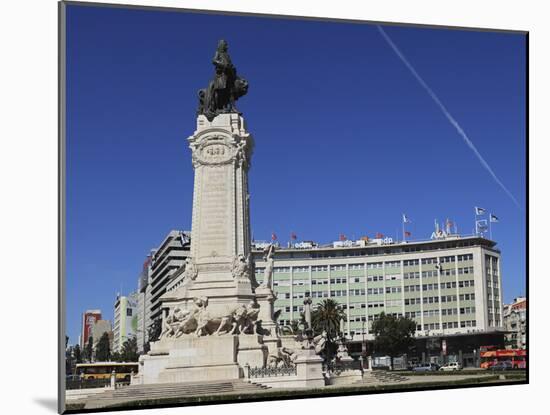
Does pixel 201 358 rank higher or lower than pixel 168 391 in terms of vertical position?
higher

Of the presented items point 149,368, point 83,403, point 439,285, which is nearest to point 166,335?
point 149,368

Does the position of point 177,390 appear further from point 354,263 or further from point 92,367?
point 354,263

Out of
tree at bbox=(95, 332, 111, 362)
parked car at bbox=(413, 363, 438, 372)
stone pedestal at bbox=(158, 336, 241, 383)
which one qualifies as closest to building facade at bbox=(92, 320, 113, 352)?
tree at bbox=(95, 332, 111, 362)

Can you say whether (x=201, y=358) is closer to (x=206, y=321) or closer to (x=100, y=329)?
(x=206, y=321)

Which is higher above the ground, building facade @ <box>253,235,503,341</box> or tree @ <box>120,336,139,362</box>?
building facade @ <box>253,235,503,341</box>

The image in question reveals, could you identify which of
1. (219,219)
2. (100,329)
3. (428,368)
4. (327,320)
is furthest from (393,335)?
(100,329)

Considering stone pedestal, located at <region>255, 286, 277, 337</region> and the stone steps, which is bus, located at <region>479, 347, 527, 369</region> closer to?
stone pedestal, located at <region>255, 286, 277, 337</region>
